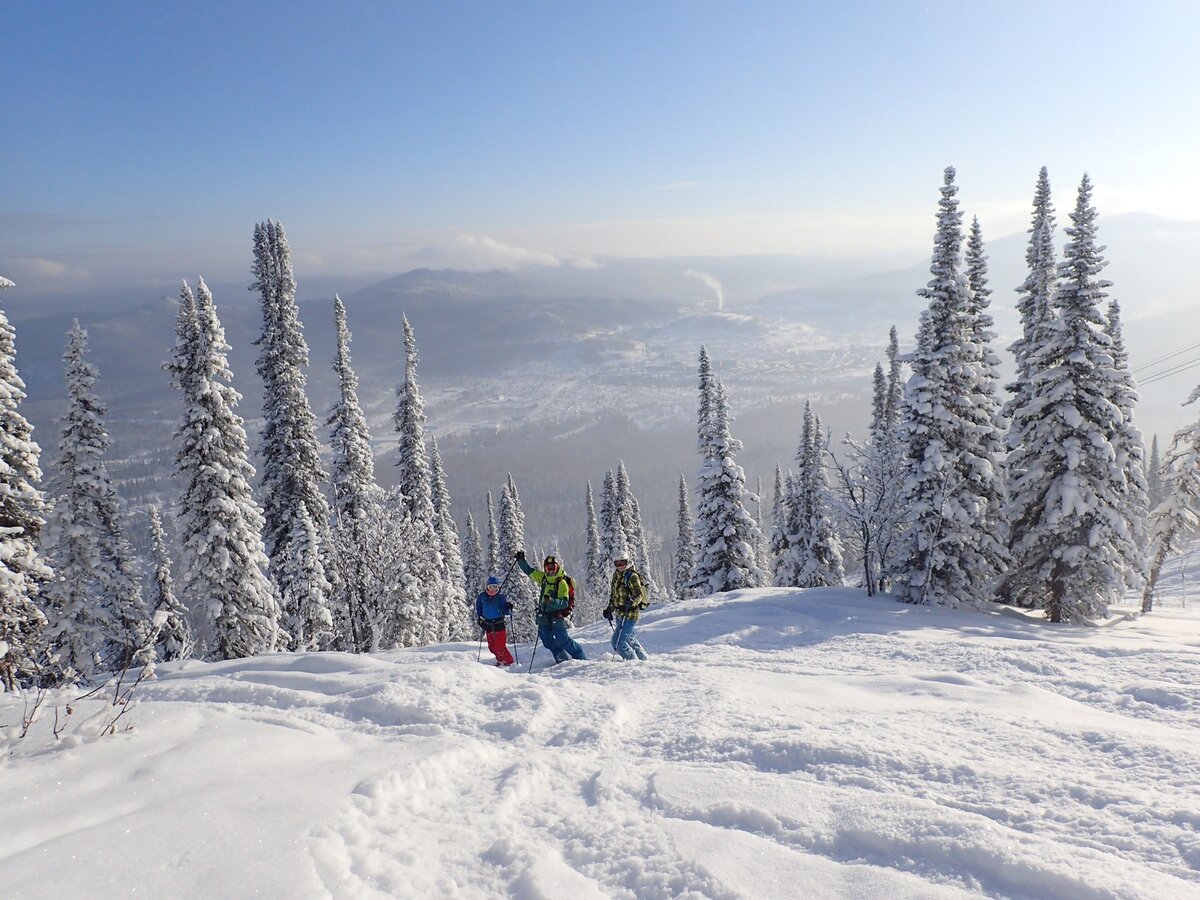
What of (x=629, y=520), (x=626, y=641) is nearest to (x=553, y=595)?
(x=626, y=641)

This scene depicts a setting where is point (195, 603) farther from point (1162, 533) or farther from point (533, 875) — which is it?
point (1162, 533)

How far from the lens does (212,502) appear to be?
2222 cm

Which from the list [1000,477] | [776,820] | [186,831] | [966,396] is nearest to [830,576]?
[1000,477]

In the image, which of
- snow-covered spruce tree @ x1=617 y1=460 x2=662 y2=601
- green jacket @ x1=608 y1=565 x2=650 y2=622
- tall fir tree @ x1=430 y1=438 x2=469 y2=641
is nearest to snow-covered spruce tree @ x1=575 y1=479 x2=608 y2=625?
snow-covered spruce tree @ x1=617 y1=460 x2=662 y2=601

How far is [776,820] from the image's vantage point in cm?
479

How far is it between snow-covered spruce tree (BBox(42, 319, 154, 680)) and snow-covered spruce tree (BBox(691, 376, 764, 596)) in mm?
24212

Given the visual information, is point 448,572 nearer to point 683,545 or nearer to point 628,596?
point 683,545

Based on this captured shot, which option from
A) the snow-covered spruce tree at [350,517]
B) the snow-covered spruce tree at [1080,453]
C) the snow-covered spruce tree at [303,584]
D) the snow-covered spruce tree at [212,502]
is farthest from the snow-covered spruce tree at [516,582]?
the snow-covered spruce tree at [1080,453]

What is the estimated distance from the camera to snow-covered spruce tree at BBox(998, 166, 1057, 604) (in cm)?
2323

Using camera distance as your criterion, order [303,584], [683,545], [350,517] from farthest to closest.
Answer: [683,545] < [350,517] < [303,584]

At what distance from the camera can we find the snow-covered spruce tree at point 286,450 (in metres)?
27.5

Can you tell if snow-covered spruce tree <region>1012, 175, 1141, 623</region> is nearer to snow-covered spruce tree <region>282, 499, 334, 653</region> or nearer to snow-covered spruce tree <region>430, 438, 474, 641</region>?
snow-covered spruce tree <region>282, 499, 334, 653</region>

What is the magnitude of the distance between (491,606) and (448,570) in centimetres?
3268

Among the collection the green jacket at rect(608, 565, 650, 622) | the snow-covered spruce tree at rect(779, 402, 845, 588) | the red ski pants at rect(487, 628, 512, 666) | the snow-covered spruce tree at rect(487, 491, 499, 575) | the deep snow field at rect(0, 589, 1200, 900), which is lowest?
the snow-covered spruce tree at rect(487, 491, 499, 575)
